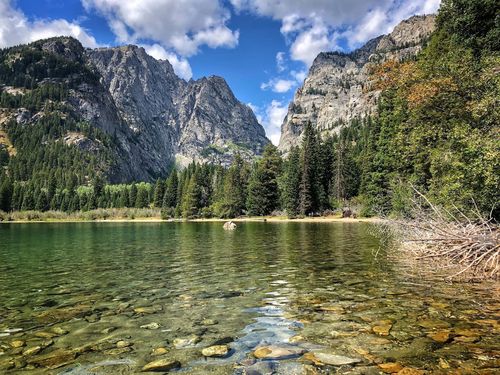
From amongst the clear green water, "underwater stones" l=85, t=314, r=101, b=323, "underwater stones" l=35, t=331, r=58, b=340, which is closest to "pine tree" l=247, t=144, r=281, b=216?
the clear green water

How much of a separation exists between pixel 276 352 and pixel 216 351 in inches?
49.1

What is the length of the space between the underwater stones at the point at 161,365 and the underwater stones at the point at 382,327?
471 centimetres

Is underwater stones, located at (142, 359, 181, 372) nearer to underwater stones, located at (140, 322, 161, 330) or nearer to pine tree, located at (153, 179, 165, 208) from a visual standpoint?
underwater stones, located at (140, 322, 161, 330)

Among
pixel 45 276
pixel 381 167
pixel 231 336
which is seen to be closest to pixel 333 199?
pixel 381 167

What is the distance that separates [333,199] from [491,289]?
342 feet

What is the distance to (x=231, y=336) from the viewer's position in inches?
357

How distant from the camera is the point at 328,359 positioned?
7.37 m

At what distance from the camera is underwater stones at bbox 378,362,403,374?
674 cm

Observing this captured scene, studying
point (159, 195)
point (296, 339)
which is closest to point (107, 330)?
point (296, 339)

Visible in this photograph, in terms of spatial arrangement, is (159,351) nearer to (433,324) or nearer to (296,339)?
(296,339)

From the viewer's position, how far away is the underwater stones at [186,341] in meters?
8.46

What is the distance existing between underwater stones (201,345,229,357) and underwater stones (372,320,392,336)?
362 centimetres

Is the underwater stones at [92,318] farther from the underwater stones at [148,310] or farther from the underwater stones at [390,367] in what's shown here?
the underwater stones at [390,367]

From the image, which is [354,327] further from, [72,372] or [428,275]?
[428,275]
